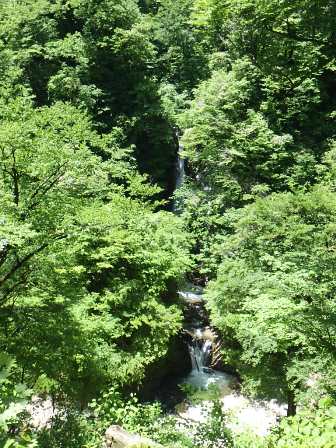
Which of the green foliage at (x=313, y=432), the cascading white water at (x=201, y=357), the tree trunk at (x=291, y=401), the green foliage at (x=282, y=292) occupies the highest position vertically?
the green foliage at (x=313, y=432)

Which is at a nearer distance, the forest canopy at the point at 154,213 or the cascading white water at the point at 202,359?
the forest canopy at the point at 154,213

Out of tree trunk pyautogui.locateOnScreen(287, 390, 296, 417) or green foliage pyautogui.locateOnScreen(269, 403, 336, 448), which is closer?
green foliage pyautogui.locateOnScreen(269, 403, 336, 448)

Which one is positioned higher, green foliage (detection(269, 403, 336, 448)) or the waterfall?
green foliage (detection(269, 403, 336, 448))

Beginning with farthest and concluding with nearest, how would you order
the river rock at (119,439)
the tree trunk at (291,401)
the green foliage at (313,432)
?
1. the tree trunk at (291,401)
2. the river rock at (119,439)
3. the green foliage at (313,432)

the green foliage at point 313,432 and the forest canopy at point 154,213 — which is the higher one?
the green foliage at point 313,432

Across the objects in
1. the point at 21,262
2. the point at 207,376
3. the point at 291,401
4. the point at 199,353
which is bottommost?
the point at 207,376

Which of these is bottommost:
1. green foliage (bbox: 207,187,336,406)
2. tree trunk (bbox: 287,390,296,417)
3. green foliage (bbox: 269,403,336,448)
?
tree trunk (bbox: 287,390,296,417)

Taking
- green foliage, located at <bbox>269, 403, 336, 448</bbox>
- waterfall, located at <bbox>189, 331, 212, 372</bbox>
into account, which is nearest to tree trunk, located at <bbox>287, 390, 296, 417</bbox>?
waterfall, located at <bbox>189, 331, 212, 372</bbox>

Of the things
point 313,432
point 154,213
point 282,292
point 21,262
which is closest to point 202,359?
point 154,213

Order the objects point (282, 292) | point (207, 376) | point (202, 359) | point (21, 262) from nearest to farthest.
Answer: point (282, 292)
point (21, 262)
point (207, 376)
point (202, 359)

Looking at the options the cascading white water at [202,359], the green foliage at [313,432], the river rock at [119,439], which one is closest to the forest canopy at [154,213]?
the green foliage at [313,432]

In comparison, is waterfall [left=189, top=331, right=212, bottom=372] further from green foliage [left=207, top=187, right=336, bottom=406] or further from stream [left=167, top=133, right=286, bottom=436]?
green foliage [left=207, top=187, right=336, bottom=406]

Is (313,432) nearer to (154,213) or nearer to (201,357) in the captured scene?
(201,357)

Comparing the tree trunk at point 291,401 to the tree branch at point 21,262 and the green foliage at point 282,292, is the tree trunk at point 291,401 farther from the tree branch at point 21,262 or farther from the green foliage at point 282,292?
the tree branch at point 21,262
